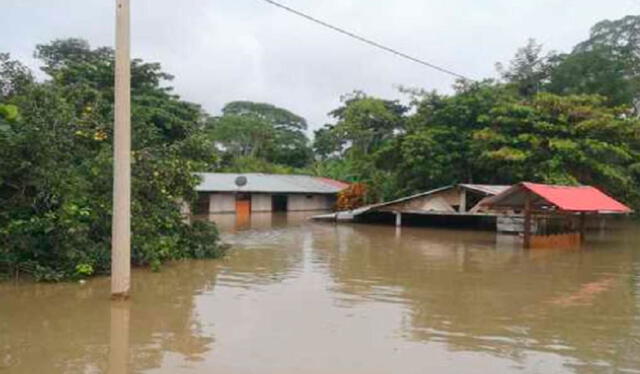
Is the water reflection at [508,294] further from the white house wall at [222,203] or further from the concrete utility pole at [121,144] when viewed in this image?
the white house wall at [222,203]

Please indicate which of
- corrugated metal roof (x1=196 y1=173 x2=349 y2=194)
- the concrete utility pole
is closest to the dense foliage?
the concrete utility pole

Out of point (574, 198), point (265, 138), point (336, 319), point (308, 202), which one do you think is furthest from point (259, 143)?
point (336, 319)

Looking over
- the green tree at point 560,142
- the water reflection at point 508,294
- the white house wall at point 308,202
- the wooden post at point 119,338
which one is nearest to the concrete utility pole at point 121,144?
the wooden post at point 119,338

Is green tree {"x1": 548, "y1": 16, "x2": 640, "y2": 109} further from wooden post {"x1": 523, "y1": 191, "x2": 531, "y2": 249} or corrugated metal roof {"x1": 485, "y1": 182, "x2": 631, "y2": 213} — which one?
wooden post {"x1": 523, "y1": 191, "x2": 531, "y2": 249}

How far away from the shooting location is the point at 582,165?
2825 cm

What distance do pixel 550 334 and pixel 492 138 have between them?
21286mm

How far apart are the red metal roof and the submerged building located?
21.7 meters

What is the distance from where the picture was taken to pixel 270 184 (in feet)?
138

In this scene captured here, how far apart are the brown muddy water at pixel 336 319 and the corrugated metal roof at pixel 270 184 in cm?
2352

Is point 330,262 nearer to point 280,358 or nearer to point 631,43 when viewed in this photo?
point 280,358

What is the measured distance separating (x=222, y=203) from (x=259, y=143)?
50.0 ft

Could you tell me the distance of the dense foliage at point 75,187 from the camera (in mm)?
11852

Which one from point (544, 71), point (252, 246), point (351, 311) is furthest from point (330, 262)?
point (544, 71)

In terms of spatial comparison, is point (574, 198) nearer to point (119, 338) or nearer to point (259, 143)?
point (119, 338)
